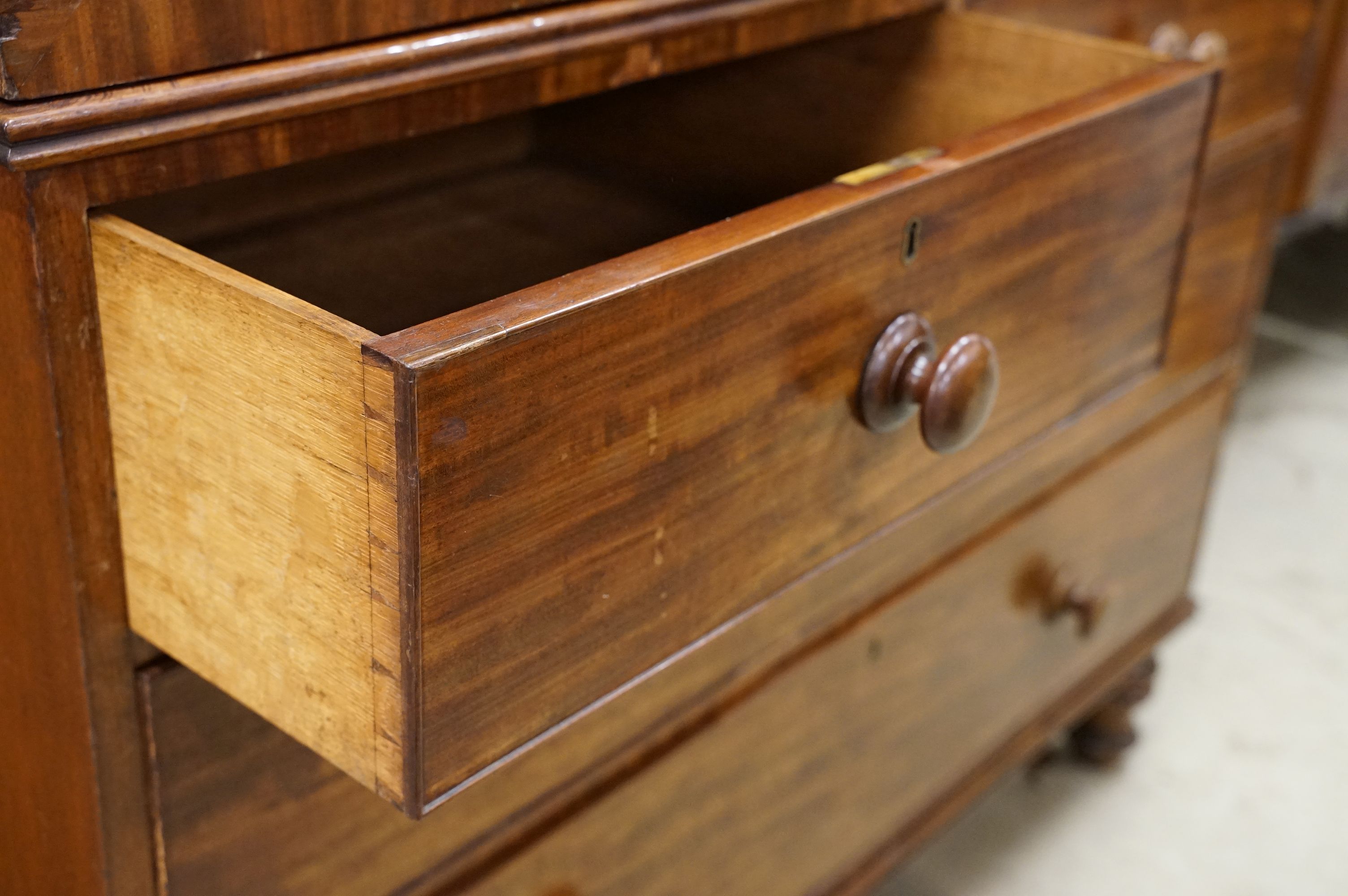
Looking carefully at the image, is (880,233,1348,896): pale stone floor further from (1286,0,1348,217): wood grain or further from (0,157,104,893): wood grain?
(0,157,104,893): wood grain

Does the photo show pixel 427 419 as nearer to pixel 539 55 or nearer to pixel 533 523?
pixel 533 523

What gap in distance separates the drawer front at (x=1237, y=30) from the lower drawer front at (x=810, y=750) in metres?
0.20

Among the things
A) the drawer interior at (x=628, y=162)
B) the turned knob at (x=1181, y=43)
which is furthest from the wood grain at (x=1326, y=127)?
the drawer interior at (x=628, y=162)

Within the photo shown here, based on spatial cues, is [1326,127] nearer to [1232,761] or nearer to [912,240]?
[1232,761]

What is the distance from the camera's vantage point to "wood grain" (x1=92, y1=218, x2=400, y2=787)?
0.36 metres

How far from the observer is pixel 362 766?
1.29 feet

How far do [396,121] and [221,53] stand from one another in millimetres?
70

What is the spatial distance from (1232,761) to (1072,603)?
35 centimetres

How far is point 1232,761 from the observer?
1132 mm

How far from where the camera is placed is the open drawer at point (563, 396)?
14.2 inches

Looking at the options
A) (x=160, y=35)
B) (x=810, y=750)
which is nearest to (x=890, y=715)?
(x=810, y=750)

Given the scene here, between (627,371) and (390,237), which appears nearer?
(627,371)

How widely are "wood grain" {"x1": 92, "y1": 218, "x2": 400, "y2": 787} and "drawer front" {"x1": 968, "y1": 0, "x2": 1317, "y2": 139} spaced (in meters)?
0.53

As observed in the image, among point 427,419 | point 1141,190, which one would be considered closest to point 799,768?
point 1141,190
